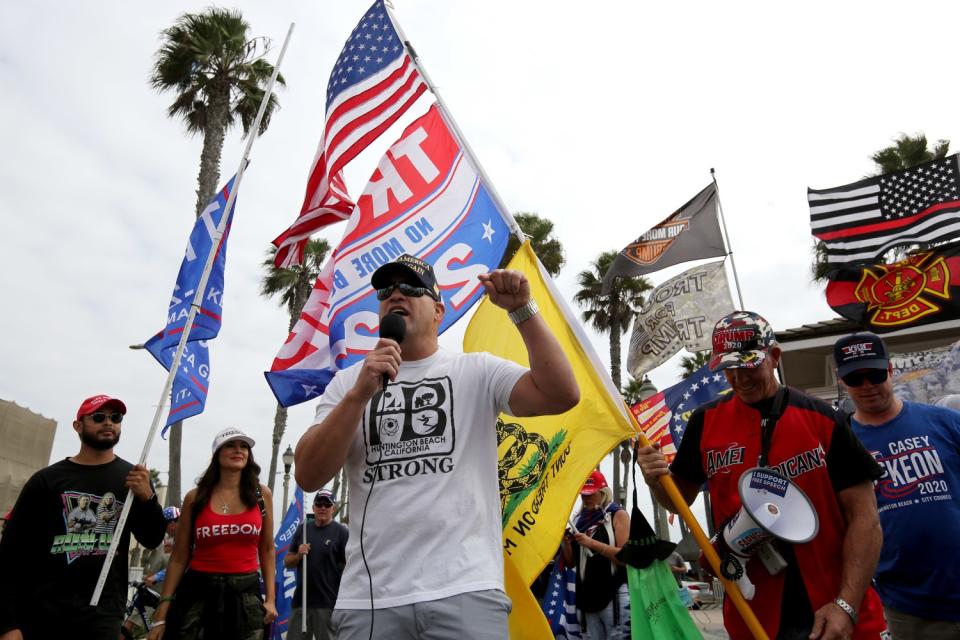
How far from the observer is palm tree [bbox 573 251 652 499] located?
33.9m

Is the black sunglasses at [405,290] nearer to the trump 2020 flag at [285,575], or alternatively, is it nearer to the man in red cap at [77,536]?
the man in red cap at [77,536]

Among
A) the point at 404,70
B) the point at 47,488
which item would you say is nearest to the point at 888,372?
the point at 404,70

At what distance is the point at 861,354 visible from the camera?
381 cm

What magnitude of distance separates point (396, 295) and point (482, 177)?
7.23 feet

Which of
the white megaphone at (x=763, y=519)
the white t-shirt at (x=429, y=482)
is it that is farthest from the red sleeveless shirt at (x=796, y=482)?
the white t-shirt at (x=429, y=482)

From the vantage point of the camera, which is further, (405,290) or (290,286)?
(290,286)

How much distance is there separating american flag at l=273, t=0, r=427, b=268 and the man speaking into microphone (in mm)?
3089

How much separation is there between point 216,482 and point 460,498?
3.56 metres

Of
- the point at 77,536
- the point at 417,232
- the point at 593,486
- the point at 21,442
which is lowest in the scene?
the point at 77,536

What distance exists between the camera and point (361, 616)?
97.0 inches

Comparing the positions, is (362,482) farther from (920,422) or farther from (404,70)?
(404,70)

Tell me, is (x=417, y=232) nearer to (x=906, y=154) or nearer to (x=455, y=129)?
(x=455, y=129)

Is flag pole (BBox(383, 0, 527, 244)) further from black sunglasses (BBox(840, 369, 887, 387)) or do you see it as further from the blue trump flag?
the blue trump flag

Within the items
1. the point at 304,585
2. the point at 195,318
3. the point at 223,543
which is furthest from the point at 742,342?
the point at 304,585
